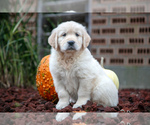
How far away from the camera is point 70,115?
1242 millimetres

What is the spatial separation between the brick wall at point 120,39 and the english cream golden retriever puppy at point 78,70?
690 millimetres

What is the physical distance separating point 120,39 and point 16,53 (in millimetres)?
1839

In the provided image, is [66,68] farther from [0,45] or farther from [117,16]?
[0,45]

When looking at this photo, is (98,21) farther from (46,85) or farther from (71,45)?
(46,85)

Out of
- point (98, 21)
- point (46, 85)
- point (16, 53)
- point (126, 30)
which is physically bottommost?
point (46, 85)

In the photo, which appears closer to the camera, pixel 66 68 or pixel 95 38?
pixel 66 68

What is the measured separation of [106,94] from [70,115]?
638 millimetres

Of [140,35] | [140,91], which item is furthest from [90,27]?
[140,91]

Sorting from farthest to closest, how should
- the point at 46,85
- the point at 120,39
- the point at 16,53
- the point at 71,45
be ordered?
the point at 16,53, the point at 120,39, the point at 46,85, the point at 71,45

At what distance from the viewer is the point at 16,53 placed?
130 inches

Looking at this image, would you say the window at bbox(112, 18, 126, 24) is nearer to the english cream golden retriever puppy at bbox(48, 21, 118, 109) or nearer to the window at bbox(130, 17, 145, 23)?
the window at bbox(130, 17, 145, 23)

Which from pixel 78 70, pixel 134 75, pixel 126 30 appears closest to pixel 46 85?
pixel 78 70

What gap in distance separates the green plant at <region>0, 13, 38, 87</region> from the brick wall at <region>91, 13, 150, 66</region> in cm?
120

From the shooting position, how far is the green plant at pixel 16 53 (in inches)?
125
